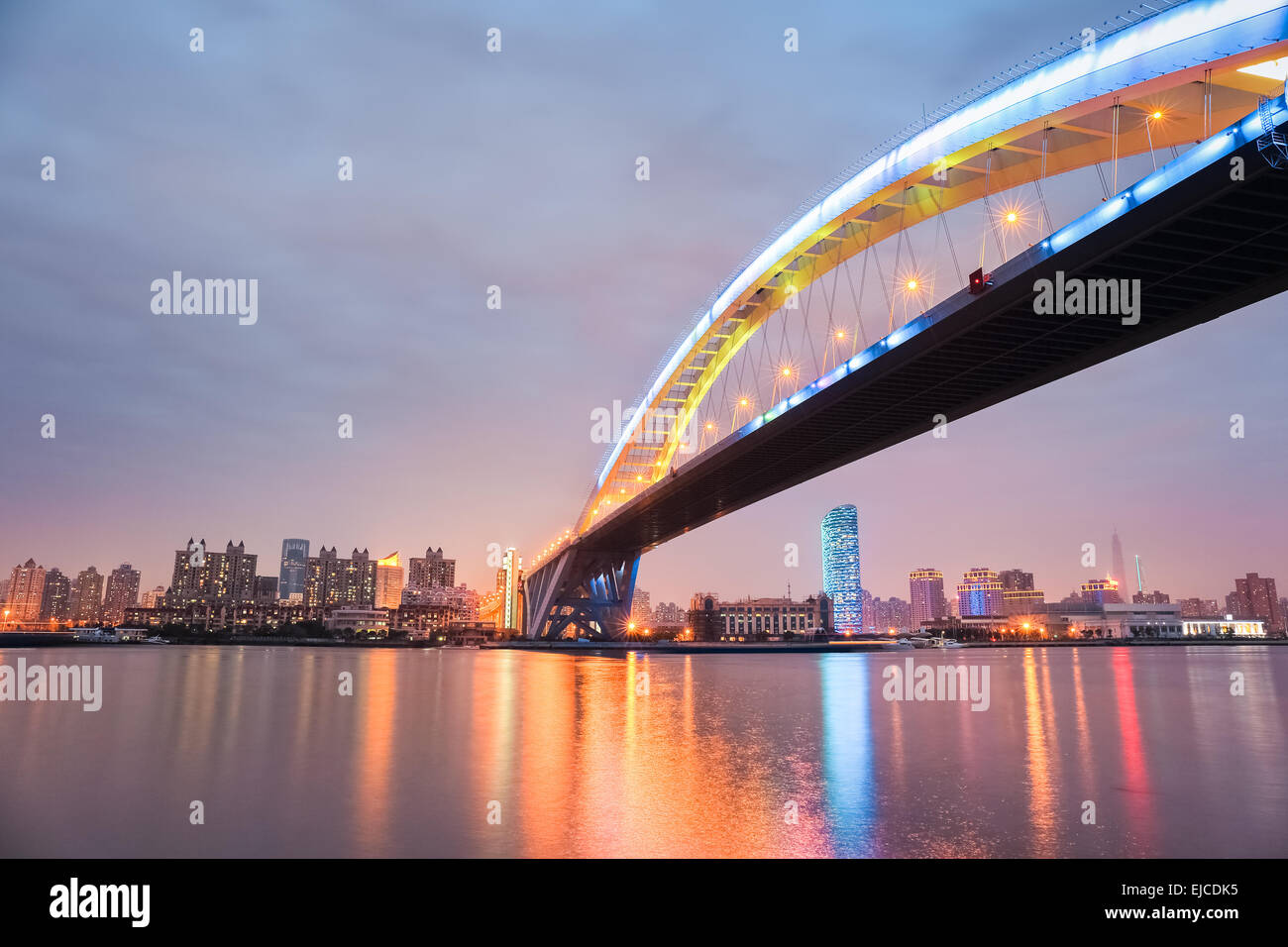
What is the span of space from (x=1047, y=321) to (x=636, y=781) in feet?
63.9

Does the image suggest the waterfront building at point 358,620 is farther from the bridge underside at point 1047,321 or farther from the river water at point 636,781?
the river water at point 636,781

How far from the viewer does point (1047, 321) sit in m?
23.2

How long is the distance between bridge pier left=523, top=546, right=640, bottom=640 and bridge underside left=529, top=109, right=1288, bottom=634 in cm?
3644

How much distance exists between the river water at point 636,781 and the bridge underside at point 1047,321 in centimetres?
1106

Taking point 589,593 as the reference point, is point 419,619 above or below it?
below

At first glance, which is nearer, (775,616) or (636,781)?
(636,781)

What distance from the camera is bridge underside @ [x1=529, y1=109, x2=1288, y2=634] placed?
672 inches

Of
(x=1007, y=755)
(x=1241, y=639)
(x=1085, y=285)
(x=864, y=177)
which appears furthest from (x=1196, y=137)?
(x=1241, y=639)

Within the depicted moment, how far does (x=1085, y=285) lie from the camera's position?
20953 mm

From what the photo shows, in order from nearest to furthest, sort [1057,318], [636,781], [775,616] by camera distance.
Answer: [636,781], [1057,318], [775,616]

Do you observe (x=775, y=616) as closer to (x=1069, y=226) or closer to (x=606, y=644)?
(x=606, y=644)

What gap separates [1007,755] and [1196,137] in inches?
749

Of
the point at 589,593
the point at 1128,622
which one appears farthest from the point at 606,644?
the point at 1128,622
